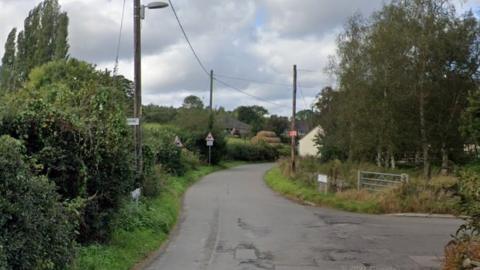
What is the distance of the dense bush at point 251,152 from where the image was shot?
71.5 meters

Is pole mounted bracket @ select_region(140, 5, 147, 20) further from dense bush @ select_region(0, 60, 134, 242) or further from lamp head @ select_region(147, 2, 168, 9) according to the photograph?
dense bush @ select_region(0, 60, 134, 242)

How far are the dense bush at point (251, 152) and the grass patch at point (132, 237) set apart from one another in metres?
50.3

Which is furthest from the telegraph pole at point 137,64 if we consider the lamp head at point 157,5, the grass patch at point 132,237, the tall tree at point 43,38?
the tall tree at point 43,38

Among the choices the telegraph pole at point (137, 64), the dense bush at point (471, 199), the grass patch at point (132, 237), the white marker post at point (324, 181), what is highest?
the telegraph pole at point (137, 64)

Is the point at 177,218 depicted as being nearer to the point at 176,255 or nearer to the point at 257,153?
the point at 176,255

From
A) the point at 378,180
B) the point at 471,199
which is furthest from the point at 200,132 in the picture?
the point at 471,199

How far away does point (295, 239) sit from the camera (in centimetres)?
1517

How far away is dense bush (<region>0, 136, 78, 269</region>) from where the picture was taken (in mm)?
6227

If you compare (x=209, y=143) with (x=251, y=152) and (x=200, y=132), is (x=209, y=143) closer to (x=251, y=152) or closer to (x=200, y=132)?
(x=200, y=132)

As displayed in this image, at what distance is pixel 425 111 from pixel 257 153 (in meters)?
48.2

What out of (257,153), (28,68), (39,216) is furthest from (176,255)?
(257,153)

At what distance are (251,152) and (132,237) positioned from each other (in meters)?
61.6

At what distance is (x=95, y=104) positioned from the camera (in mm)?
13008

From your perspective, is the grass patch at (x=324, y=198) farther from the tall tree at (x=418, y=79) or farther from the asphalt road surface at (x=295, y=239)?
the tall tree at (x=418, y=79)
